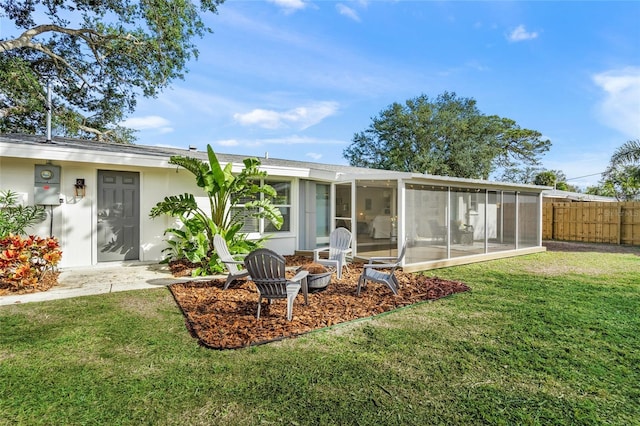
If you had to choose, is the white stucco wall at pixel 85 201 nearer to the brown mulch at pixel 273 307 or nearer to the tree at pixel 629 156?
the brown mulch at pixel 273 307

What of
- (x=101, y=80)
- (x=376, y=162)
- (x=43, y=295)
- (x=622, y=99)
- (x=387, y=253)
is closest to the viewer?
(x=43, y=295)

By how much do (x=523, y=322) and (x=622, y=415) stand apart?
6.82 feet

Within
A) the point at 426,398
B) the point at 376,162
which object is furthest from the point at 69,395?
the point at 376,162

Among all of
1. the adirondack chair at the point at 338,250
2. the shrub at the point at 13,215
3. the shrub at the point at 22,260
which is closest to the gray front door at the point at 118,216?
the shrub at the point at 13,215

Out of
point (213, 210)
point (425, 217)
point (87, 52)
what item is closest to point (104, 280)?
point (213, 210)

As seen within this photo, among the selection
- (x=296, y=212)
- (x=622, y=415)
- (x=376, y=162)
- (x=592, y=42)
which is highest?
(x=592, y=42)

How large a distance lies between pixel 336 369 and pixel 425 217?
6193 mm

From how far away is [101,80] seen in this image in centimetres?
1326

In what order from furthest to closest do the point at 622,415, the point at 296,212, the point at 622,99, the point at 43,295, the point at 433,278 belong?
the point at 622,99 < the point at 296,212 < the point at 433,278 < the point at 43,295 < the point at 622,415

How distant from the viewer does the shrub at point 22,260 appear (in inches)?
222

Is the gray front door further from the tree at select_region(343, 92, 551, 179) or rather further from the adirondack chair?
the tree at select_region(343, 92, 551, 179)

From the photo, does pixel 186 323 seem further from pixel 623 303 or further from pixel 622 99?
pixel 622 99

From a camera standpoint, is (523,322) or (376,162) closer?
(523,322)

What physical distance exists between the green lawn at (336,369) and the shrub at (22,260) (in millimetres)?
1081
